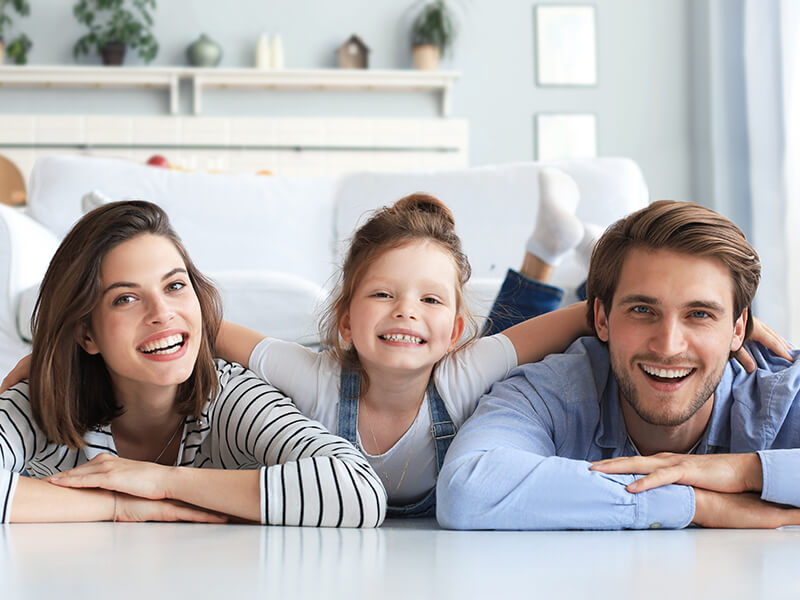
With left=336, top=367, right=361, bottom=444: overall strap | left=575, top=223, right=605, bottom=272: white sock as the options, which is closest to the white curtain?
left=575, top=223, right=605, bottom=272: white sock

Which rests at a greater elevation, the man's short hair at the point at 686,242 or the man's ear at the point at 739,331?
the man's short hair at the point at 686,242

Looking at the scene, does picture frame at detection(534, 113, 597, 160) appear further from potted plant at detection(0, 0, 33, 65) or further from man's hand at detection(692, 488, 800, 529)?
man's hand at detection(692, 488, 800, 529)

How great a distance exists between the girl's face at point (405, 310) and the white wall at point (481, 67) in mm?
3900

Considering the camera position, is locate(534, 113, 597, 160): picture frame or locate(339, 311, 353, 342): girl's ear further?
locate(534, 113, 597, 160): picture frame

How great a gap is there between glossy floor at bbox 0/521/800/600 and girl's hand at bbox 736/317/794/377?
1.17 feet

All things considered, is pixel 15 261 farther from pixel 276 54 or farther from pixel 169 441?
pixel 276 54

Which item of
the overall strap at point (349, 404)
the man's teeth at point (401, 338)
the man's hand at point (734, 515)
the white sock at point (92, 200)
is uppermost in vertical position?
the white sock at point (92, 200)

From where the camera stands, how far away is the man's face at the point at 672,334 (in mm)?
1207

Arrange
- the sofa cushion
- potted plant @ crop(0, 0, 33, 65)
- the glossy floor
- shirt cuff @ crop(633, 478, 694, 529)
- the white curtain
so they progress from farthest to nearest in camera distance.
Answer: potted plant @ crop(0, 0, 33, 65) → the white curtain → the sofa cushion → shirt cuff @ crop(633, 478, 694, 529) → the glossy floor

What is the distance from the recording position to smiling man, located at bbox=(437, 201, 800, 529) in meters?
1.08

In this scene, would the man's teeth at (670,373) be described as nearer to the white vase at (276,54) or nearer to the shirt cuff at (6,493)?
the shirt cuff at (6,493)

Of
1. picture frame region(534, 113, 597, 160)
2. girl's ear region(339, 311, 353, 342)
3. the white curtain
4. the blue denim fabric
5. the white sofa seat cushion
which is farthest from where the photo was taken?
picture frame region(534, 113, 597, 160)

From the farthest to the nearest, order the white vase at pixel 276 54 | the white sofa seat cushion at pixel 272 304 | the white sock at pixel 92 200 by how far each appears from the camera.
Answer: the white vase at pixel 276 54 < the white sock at pixel 92 200 < the white sofa seat cushion at pixel 272 304

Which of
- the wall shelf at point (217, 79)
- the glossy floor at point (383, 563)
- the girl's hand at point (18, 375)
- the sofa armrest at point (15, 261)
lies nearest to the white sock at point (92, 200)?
the sofa armrest at point (15, 261)
